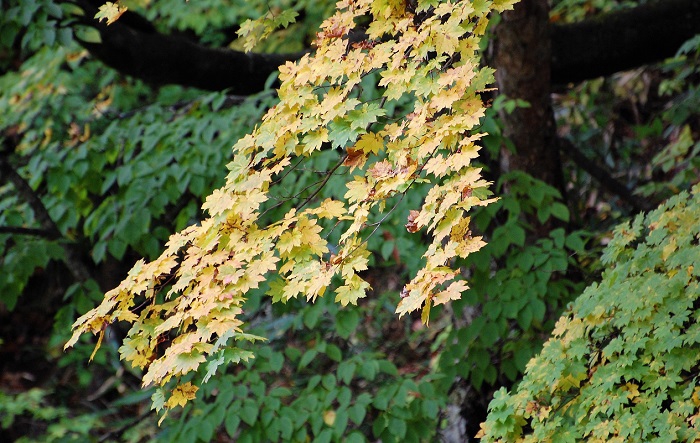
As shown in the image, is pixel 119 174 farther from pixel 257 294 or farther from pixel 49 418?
pixel 49 418

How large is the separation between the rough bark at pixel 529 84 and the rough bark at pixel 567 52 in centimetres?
53

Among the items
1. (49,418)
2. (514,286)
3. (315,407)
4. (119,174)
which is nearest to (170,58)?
(119,174)

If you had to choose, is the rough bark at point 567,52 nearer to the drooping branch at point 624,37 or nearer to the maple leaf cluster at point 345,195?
the drooping branch at point 624,37

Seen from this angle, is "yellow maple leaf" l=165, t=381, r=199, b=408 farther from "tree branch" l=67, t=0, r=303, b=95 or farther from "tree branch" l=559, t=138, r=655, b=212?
"tree branch" l=559, t=138, r=655, b=212

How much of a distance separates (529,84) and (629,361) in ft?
6.84

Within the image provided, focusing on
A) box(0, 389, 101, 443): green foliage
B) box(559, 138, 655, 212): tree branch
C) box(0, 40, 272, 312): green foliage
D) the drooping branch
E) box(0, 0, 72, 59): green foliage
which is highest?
box(0, 0, 72, 59): green foliage

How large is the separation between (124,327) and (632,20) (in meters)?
3.21

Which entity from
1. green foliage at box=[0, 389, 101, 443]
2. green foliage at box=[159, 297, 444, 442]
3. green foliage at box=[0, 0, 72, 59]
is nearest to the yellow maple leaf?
green foliage at box=[159, 297, 444, 442]

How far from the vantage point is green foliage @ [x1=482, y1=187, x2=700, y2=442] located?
238cm

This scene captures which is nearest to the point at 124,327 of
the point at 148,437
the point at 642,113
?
the point at 148,437

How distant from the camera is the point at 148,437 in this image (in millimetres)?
5973

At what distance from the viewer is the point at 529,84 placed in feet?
13.9

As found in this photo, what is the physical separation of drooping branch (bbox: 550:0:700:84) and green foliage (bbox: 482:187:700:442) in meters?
2.09

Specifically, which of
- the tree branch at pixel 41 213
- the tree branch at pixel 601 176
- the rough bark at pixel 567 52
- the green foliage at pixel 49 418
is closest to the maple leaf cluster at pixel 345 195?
the tree branch at pixel 41 213
